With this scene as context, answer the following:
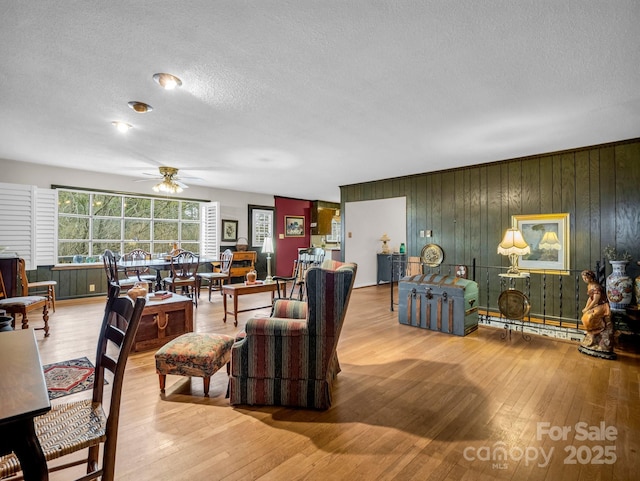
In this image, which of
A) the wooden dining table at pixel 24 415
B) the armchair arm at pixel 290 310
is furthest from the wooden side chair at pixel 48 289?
the wooden dining table at pixel 24 415

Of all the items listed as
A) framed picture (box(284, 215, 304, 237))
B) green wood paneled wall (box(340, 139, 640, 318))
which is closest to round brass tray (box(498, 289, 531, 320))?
green wood paneled wall (box(340, 139, 640, 318))

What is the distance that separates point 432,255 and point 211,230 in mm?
5222

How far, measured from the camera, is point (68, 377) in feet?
9.15

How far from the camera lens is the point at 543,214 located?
4816 millimetres

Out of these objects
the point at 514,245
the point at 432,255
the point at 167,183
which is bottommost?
the point at 432,255

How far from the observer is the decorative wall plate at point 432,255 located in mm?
5906

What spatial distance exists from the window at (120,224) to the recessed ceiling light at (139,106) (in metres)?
4.19

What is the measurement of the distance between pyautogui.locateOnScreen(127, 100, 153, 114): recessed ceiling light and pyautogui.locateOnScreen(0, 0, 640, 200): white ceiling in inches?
3.0

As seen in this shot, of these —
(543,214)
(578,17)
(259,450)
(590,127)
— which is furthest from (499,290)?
(259,450)

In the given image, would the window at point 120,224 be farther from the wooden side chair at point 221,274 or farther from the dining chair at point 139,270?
the wooden side chair at point 221,274

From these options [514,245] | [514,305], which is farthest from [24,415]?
[514,305]

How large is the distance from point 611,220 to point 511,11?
13.0ft

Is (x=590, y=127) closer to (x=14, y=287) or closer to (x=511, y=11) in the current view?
(x=511, y=11)

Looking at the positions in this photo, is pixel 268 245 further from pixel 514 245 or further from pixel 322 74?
pixel 322 74
